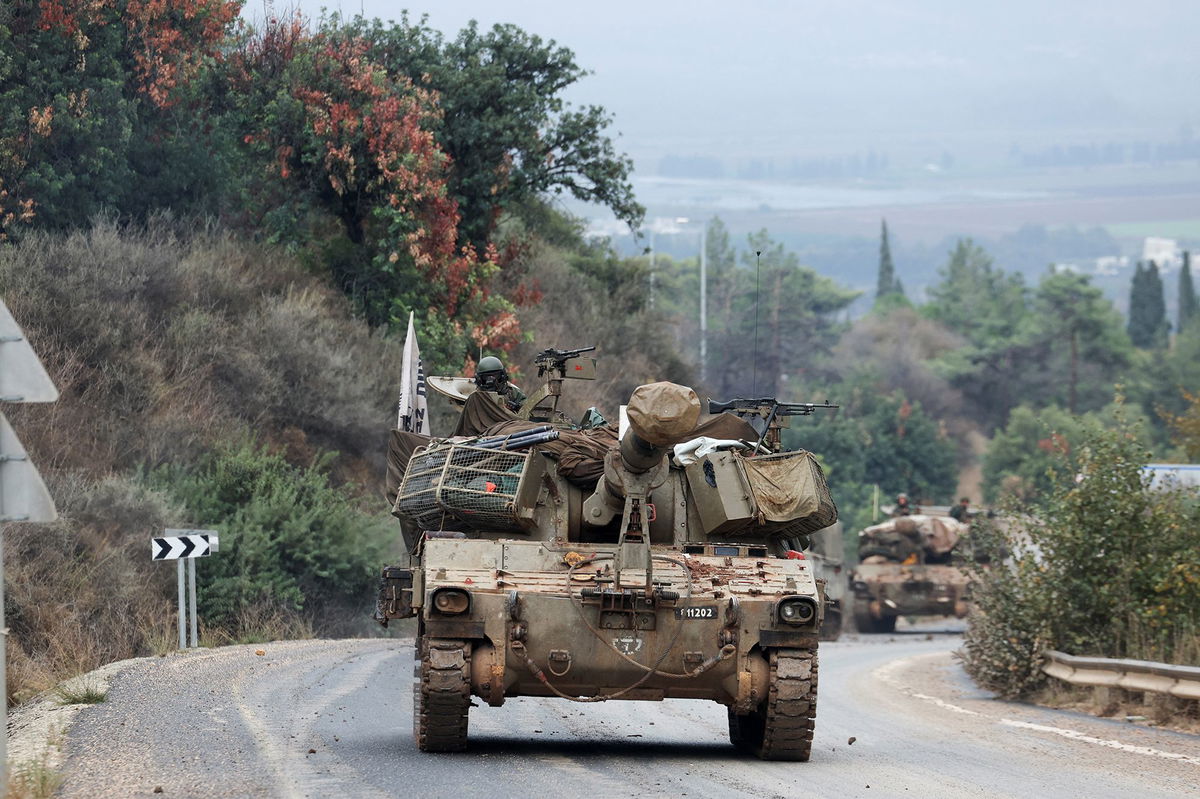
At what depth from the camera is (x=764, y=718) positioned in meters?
12.3

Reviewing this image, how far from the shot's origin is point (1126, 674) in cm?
1733

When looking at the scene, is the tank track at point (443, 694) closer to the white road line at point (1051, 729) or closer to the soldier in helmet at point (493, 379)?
the soldier in helmet at point (493, 379)

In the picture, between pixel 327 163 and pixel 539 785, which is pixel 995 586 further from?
pixel 327 163

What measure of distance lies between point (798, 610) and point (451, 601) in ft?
7.56

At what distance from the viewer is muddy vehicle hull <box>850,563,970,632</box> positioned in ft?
116

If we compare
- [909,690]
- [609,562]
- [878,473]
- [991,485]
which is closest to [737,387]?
[878,473]

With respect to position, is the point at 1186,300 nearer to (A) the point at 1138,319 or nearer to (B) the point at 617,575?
(A) the point at 1138,319

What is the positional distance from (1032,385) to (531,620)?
312 ft

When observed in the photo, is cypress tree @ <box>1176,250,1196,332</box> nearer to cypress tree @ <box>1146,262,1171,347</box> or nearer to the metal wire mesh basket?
cypress tree @ <box>1146,262,1171,347</box>

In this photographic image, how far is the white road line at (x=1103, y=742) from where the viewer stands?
1335 cm

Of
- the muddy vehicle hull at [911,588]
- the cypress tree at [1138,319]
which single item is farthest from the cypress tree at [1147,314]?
the muddy vehicle hull at [911,588]

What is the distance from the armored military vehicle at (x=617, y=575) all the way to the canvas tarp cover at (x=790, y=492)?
0.01 meters

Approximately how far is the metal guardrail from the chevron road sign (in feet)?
33.5

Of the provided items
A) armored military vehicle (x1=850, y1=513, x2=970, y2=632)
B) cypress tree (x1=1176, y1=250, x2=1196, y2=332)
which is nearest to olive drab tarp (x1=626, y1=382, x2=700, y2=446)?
armored military vehicle (x1=850, y1=513, x2=970, y2=632)
